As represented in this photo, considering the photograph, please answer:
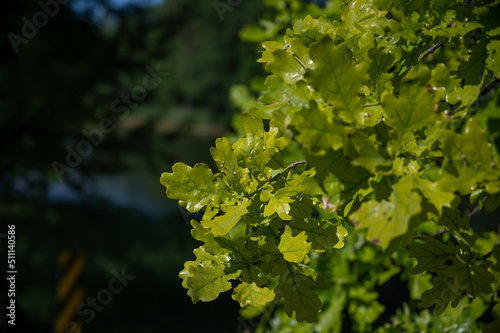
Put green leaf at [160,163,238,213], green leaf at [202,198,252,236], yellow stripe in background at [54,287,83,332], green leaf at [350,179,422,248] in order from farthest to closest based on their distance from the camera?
yellow stripe in background at [54,287,83,332] → green leaf at [160,163,238,213] → green leaf at [202,198,252,236] → green leaf at [350,179,422,248]

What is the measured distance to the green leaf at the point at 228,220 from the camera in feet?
2.39

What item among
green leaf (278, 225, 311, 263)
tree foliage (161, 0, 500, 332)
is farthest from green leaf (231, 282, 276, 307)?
green leaf (278, 225, 311, 263)

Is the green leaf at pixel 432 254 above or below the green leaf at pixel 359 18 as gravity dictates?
below

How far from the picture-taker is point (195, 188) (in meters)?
0.84

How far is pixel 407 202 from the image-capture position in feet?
1.94

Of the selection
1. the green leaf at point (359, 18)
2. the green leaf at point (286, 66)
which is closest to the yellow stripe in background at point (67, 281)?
the green leaf at point (286, 66)

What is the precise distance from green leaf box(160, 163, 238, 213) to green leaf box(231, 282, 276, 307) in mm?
201

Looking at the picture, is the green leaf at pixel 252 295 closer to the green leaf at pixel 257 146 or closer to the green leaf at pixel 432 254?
the green leaf at pixel 257 146

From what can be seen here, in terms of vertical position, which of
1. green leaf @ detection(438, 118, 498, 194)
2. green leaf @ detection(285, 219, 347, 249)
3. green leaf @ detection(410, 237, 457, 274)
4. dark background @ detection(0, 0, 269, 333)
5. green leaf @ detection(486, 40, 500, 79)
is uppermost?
green leaf @ detection(486, 40, 500, 79)

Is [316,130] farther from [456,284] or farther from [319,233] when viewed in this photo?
[456,284]

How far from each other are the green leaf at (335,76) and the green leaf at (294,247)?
27 cm

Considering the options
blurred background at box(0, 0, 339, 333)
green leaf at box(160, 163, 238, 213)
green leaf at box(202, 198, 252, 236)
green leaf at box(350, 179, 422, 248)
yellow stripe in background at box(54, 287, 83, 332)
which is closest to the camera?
green leaf at box(350, 179, 422, 248)

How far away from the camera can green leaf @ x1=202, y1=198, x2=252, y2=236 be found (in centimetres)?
73

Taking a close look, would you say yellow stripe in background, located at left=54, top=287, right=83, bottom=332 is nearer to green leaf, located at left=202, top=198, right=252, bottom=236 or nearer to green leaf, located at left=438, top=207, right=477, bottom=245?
green leaf, located at left=202, top=198, right=252, bottom=236
